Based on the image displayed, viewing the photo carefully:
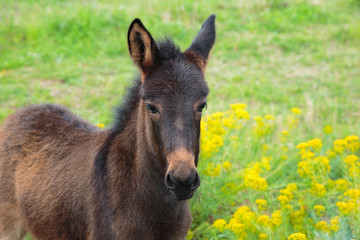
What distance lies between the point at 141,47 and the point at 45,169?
159cm

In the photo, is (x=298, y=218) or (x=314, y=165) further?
(x=298, y=218)

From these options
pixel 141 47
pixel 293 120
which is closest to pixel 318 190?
pixel 293 120

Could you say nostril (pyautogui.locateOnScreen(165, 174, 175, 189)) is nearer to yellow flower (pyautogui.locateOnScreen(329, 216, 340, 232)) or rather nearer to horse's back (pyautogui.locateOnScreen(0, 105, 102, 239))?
horse's back (pyautogui.locateOnScreen(0, 105, 102, 239))

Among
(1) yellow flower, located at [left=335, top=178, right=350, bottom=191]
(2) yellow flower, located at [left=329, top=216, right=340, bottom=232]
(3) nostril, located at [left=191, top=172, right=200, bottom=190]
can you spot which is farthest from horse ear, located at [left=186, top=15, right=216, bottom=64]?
(1) yellow flower, located at [left=335, top=178, right=350, bottom=191]

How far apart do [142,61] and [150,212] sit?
4.05 ft

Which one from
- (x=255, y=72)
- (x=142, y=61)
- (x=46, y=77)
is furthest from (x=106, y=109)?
(x=142, y=61)

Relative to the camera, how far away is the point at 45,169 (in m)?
4.32

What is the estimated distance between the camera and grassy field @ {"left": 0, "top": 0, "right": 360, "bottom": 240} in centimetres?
498

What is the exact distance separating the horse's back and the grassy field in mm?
1496

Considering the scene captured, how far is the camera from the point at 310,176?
4742mm

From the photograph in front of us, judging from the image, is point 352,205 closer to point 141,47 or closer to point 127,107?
point 127,107

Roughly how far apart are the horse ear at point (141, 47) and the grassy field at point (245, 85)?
1766 mm

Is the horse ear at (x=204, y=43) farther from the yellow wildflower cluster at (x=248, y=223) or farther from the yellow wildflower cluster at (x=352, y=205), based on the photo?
the yellow wildflower cluster at (x=352, y=205)

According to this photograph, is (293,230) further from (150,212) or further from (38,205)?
(38,205)
